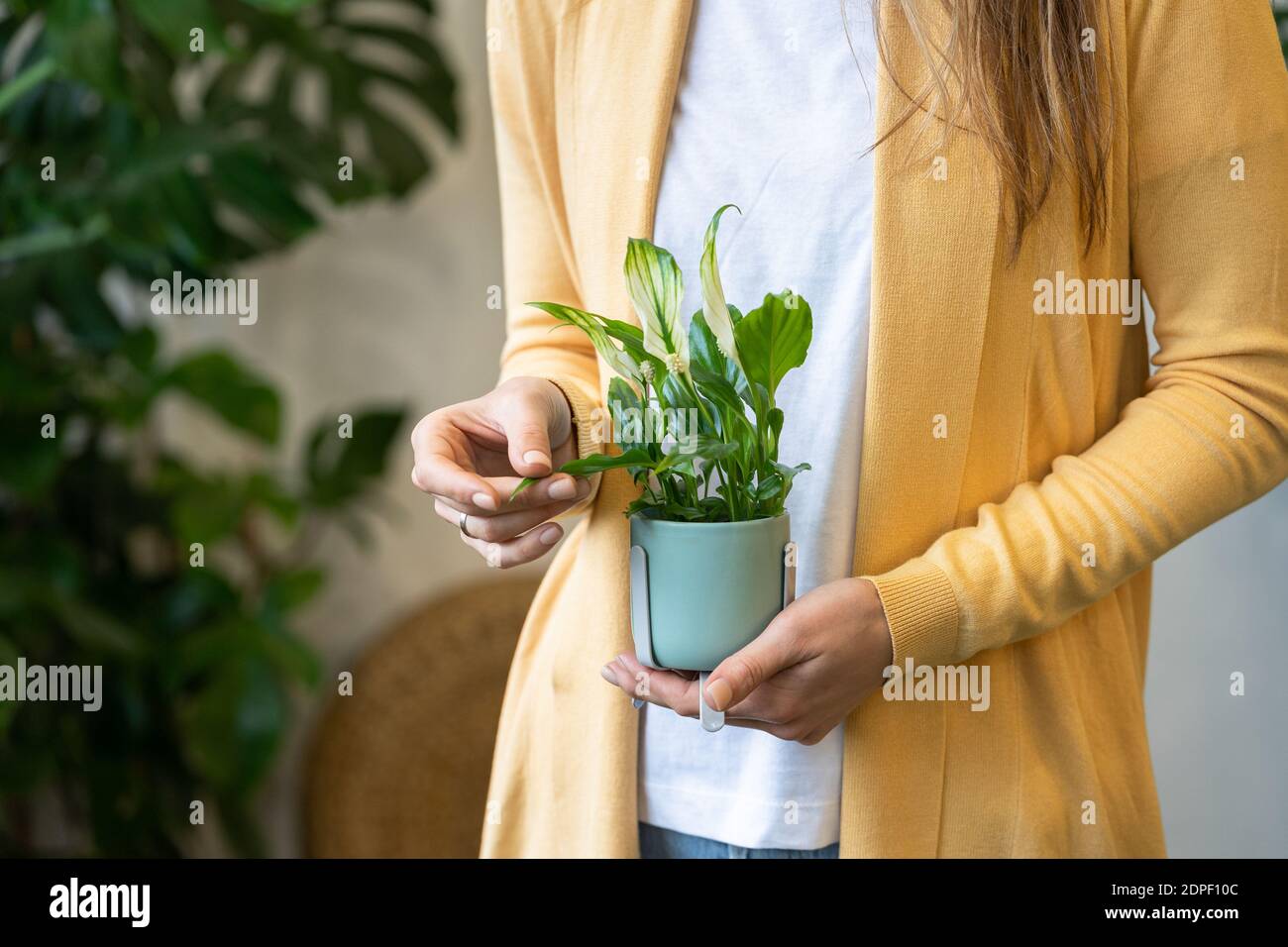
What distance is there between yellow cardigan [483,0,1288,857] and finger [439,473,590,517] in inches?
3.4

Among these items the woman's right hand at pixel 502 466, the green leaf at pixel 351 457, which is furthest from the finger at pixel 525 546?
the green leaf at pixel 351 457

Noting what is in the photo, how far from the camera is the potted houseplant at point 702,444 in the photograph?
1.64 ft

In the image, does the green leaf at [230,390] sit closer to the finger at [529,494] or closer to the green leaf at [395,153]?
the green leaf at [395,153]

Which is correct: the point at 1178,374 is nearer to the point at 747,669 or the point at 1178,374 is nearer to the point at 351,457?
the point at 747,669

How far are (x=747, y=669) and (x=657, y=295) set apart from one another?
19 centimetres

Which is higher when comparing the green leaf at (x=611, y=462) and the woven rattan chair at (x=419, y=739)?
the green leaf at (x=611, y=462)

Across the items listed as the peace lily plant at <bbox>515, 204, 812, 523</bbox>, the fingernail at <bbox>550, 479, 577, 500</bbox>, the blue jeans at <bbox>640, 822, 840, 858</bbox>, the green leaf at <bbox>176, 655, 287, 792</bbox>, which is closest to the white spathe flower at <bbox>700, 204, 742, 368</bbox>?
the peace lily plant at <bbox>515, 204, 812, 523</bbox>

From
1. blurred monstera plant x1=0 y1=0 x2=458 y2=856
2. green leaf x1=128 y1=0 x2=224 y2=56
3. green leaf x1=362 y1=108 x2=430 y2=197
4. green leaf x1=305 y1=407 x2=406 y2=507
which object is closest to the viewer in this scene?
green leaf x1=128 y1=0 x2=224 y2=56

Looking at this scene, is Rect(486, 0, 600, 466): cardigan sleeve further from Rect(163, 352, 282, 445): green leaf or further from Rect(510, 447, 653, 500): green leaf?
Rect(163, 352, 282, 445): green leaf

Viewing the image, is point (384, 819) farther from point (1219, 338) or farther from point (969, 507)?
point (1219, 338)

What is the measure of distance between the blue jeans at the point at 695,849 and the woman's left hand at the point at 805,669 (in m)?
0.09

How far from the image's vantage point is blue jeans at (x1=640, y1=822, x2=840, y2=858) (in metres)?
0.60

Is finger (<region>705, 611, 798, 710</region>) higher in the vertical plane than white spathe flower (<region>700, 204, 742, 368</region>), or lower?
lower

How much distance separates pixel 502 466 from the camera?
2.01ft
